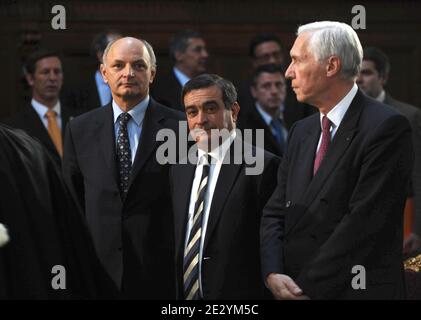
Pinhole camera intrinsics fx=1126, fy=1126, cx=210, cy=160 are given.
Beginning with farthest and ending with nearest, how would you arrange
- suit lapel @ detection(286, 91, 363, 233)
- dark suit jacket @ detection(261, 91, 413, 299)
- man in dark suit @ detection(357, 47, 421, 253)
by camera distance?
man in dark suit @ detection(357, 47, 421, 253) < suit lapel @ detection(286, 91, 363, 233) < dark suit jacket @ detection(261, 91, 413, 299)

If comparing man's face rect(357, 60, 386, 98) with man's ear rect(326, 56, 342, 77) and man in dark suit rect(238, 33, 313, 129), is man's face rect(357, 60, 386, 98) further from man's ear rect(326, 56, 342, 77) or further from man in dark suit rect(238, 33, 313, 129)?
man's ear rect(326, 56, 342, 77)

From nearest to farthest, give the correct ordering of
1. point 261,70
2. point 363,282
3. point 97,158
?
point 363,282
point 97,158
point 261,70

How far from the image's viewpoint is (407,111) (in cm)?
620

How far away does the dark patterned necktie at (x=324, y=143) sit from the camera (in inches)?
171

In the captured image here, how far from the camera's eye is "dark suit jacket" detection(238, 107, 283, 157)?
639cm

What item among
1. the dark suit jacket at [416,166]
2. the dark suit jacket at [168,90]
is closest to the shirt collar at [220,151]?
the dark suit jacket at [416,166]

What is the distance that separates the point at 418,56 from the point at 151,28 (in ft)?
6.06

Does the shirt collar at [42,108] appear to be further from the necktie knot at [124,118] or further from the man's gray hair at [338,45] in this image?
the man's gray hair at [338,45]

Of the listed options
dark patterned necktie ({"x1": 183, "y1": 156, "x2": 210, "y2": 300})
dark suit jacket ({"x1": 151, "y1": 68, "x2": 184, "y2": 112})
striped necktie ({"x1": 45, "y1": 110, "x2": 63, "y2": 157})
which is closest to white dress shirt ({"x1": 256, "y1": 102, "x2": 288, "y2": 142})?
dark suit jacket ({"x1": 151, "y1": 68, "x2": 184, "y2": 112})

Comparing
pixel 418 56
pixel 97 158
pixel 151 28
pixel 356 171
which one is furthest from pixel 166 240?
pixel 418 56

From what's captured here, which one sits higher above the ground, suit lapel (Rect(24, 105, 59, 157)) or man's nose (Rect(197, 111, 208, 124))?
suit lapel (Rect(24, 105, 59, 157))

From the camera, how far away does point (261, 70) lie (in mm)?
6684

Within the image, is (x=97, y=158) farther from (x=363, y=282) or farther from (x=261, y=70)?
(x=261, y=70)

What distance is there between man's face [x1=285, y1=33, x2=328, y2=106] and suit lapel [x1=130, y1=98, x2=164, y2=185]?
2.54ft
